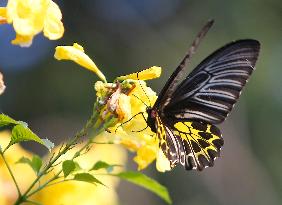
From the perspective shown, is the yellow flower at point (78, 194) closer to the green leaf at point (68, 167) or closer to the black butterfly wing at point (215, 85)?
the black butterfly wing at point (215, 85)

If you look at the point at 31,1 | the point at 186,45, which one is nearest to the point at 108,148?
the point at 31,1

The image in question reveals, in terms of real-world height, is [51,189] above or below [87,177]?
below

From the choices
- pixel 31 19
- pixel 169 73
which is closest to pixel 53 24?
pixel 31 19

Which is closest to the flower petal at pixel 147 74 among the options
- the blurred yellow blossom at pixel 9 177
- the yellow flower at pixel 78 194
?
the blurred yellow blossom at pixel 9 177

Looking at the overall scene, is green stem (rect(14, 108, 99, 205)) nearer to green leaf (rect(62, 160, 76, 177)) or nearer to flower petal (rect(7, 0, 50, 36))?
green leaf (rect(62, 160, 76, 177))

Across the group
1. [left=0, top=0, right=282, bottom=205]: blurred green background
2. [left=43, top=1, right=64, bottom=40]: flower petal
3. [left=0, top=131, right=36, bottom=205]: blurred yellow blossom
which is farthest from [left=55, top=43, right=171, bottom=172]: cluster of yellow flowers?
[left=0, top=0, right=282, bottom=205]: blurred green background

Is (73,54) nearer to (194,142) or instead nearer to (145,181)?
(145,181)
